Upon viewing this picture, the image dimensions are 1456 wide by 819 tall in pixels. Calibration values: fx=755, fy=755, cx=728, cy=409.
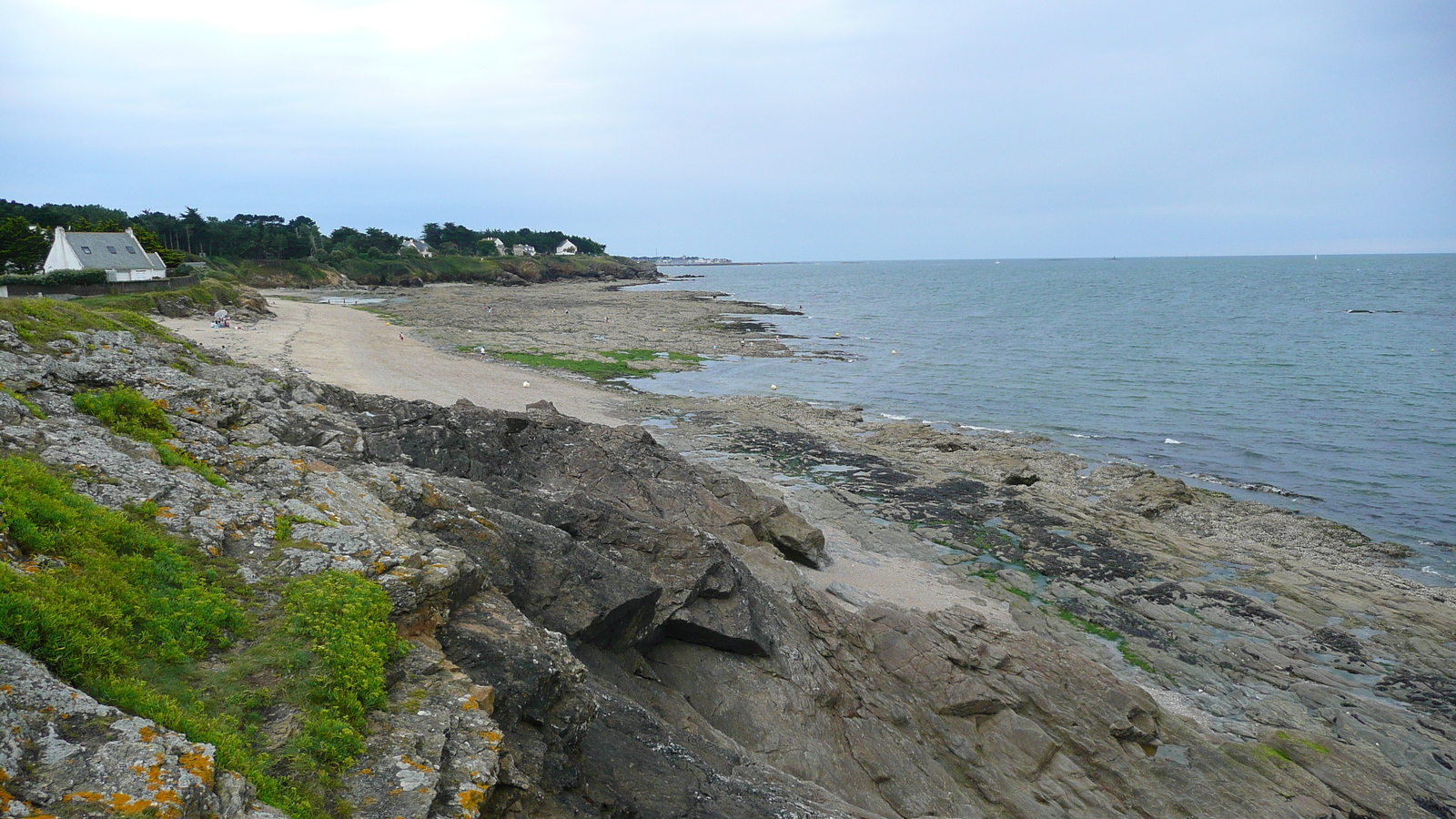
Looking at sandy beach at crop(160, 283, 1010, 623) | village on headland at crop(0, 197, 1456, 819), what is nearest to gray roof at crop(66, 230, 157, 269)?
sandy beach at crop(160, 283, 1010, 623)

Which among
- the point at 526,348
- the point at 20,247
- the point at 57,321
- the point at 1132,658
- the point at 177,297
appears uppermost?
the point at 20,247

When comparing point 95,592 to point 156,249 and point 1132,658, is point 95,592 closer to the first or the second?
point 1132,658

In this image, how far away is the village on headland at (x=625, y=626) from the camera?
499 centimetres

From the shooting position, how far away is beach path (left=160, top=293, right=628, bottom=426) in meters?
31.5

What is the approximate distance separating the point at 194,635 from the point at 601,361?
138ft

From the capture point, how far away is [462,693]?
581 centimetres

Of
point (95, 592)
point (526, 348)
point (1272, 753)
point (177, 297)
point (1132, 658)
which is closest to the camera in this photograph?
point (95, 592)

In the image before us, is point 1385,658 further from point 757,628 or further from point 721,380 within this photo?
point 721,380

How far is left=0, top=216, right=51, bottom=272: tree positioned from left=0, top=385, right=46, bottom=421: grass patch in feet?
219

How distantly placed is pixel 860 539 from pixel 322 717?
16.3 meters

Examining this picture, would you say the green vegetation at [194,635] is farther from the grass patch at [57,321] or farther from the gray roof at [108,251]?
the gray roof at [108,251]

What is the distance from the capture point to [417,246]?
168 metres

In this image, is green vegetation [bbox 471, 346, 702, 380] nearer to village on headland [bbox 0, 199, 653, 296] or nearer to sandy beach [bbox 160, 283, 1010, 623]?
sandy beach [bbox 160, 283, 1010, 623]

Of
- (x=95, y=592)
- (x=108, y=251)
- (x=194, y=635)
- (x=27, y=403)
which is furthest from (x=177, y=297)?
(x=194, y=635)
